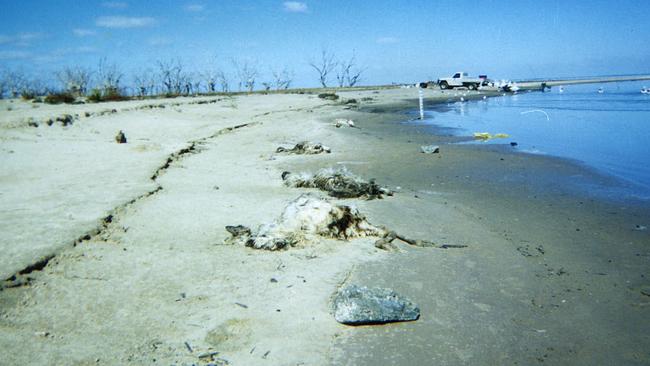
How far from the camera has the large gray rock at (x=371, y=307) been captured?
3.37m

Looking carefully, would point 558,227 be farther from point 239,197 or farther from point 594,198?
point 239,197

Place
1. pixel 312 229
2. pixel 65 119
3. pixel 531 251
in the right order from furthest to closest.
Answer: pixel 65 119 < pixel 312 229 < pixel 531 251

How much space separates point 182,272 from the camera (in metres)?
4.22

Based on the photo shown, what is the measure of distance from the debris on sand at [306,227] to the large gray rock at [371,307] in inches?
56.6

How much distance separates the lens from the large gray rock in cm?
337

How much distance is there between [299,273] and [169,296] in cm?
117

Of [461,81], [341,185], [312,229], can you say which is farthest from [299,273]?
[461,81]

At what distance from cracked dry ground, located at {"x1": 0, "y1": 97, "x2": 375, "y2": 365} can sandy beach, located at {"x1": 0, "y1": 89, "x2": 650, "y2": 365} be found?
0.02 m

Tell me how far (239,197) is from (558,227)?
4596 millimetres

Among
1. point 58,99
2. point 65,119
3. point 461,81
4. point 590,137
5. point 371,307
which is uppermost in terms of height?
point 461,81

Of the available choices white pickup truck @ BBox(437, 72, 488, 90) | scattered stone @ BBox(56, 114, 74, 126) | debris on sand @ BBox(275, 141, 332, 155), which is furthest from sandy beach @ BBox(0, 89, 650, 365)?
white pickup truck @ BBox(437, 72, 488, 90)

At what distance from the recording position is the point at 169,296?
3.75m

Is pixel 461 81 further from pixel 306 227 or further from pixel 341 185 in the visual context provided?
pixel 306 227

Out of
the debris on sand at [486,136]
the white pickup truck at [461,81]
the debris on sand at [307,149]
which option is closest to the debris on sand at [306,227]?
the debris on sand at [307,149]
